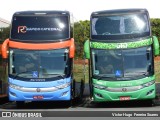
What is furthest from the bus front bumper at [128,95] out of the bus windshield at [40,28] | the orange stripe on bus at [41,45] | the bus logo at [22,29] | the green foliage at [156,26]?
the green foliage at [156,26]

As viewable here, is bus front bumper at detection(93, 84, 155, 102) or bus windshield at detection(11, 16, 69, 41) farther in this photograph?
bus windshield at detection(11, 16, 69, 41)

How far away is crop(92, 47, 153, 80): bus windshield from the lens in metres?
21.2

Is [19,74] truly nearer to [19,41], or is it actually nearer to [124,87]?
[19,41]

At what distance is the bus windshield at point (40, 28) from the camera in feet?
70.6

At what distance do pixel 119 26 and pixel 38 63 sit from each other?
11.4 feet

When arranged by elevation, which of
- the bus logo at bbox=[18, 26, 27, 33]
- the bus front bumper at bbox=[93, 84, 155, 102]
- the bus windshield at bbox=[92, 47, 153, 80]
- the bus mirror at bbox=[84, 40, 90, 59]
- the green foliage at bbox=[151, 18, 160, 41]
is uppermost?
the bus logo at bbox=[18, 26, 27, 33]

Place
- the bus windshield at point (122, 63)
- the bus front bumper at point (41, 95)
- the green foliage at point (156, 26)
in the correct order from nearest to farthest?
1. the bus front bumper at point (41, 95)
2. the bus windshield at point (122, 63)
3. the green foliage at point (156, 26)

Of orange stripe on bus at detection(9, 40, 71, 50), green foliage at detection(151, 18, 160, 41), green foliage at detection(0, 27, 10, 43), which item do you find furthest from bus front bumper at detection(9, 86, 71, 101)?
green foliage at detection(151, 18, 160, 41)

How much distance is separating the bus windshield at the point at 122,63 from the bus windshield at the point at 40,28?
5.03 ft

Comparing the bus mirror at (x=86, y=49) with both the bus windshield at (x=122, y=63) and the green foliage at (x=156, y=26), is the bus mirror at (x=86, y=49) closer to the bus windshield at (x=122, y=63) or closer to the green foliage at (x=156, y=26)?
the bus windshield at (x=122, y=63)

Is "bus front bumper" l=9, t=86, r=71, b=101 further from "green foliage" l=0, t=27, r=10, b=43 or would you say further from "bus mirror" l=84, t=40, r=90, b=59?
"green foliage" l=0, t=27, r=10, b=43

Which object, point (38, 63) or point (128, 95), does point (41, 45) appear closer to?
point (38, 63)

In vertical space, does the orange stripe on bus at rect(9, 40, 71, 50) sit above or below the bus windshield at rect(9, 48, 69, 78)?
above

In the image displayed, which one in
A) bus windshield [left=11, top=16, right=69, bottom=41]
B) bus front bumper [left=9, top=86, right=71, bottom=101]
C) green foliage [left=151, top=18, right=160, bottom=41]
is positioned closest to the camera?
bus front bumper [left=9, top=86, right=71, bottom=101]
